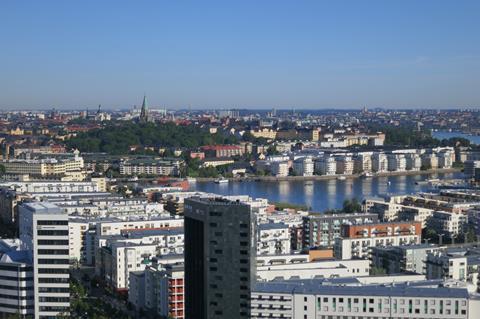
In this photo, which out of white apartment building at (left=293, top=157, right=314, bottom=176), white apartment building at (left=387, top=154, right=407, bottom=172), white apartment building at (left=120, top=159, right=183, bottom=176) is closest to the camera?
white apartment building at (left=120, top=159, right=183, bottom=176)

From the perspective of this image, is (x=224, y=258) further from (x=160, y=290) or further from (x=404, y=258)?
(x=404, y=258)

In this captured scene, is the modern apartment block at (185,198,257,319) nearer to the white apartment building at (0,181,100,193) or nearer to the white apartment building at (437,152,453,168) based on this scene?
the white apartment building at (0,181,100,193)

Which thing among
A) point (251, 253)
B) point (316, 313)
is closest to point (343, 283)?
point (316, 313)

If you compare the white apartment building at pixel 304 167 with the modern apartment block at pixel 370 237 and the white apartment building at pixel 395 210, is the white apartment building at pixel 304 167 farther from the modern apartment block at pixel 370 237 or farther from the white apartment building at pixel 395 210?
the modern apartment block at pixel 370 237

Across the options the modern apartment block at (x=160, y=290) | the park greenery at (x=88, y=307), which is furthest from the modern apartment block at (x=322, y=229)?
the park greenery at (x=88, y=307)

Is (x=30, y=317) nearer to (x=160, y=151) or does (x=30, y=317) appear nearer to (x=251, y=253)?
(x=251, y=253)

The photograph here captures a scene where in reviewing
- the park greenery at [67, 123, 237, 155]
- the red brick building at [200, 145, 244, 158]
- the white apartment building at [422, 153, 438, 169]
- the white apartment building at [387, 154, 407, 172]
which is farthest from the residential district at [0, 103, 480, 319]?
the park greenery at [67, 123, 237, 155]

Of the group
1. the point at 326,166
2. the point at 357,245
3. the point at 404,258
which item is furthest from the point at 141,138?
the point at 404,258
